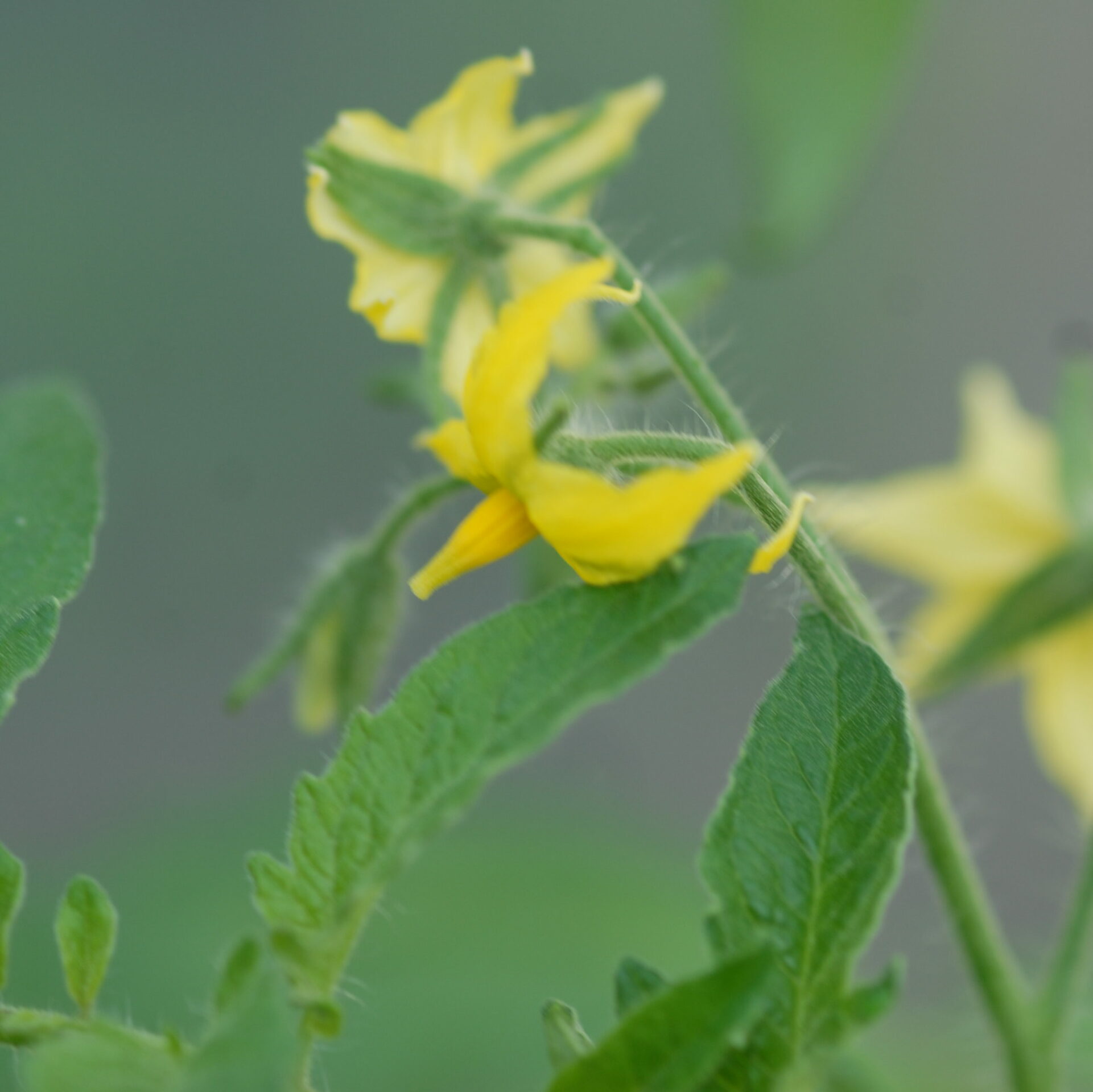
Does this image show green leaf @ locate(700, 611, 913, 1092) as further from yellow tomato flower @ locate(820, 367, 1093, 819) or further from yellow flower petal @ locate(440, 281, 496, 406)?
yellow tomato flower @ locate(820, 367, 1093, 819)

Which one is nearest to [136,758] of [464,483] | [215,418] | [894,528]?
[215,418]

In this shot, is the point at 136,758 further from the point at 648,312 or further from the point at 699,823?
the point at 648,312

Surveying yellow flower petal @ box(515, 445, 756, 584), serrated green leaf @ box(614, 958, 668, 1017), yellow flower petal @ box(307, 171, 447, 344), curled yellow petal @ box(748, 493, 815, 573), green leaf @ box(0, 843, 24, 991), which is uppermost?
yellow flower petal @ box(307, 171, 447, 344)

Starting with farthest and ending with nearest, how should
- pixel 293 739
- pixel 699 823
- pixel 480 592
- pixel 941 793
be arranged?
1. pixel 480 592
2. pixel 699 823
3. pixel 293 739
4. pixel 941 793

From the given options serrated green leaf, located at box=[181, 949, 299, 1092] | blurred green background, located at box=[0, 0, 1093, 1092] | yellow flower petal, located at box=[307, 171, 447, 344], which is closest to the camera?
serrated green leaf, located at box=[181, 949, 299, 1092]

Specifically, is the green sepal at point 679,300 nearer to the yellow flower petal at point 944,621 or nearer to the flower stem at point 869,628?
the flower stem at point 869,628

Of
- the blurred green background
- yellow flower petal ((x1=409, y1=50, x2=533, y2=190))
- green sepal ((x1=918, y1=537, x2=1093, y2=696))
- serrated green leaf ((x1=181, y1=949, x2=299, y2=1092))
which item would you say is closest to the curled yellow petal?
serrated green leaf ((x1=181, y1=949, x2=299, y2=1092))

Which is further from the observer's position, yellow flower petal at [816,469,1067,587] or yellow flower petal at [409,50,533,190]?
yellow flower petal at [816,469,1067,587]
